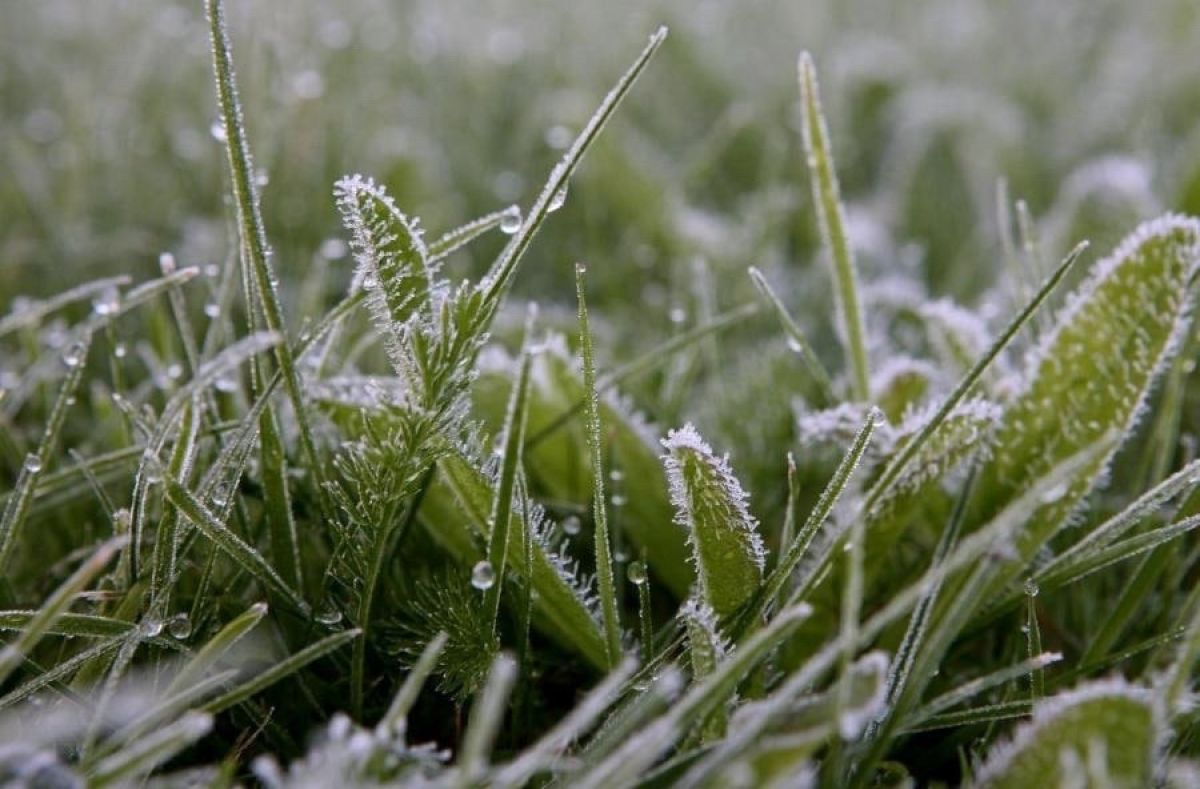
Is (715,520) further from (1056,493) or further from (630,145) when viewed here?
(630,145)

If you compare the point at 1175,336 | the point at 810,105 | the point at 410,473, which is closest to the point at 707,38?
the point at 810,105

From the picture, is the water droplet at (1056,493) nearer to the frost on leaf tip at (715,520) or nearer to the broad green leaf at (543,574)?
the frost on leaf tip at (715,520)

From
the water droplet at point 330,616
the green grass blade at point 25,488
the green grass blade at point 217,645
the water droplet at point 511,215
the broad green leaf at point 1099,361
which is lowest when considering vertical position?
the broad green leaf at point 1099,361

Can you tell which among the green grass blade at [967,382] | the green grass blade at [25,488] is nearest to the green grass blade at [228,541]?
the green grass blade at [25,488]

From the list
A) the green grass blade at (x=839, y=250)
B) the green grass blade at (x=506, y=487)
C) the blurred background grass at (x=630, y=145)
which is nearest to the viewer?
the green grass blade at (x=506, y=487)

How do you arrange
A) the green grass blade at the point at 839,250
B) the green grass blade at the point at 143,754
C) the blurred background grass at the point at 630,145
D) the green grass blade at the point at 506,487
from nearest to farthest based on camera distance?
1. the green grass blade at the point at 143,754
2. the green grass blade at the point at 506,487
3. the green grass blade at the point at 839,250
4. the blurred background grass at the point at 630,145

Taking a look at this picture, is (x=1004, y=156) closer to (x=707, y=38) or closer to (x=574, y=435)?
(x=707, y=38)
